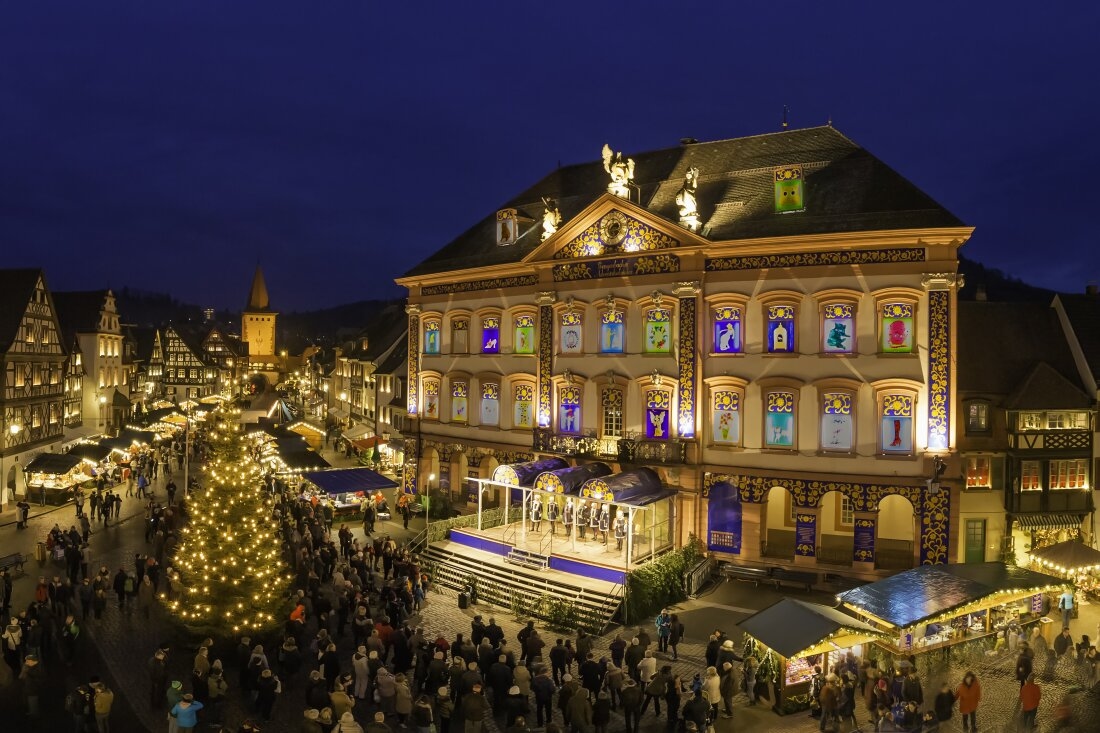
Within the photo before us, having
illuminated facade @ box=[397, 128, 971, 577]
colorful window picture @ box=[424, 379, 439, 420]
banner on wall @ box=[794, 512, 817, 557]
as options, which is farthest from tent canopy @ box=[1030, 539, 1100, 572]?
colorful window picture @ box=[424, 379, 439, 420]

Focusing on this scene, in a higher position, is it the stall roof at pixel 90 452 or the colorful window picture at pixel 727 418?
the colorful window picture at pixel 727 418

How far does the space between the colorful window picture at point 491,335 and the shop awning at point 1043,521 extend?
21.8 m

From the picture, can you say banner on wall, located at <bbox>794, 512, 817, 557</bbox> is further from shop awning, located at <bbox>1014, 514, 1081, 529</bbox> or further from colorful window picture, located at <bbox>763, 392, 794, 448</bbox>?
shop awning, located at <bbox>1014, 514, 1081, 529</bbox>

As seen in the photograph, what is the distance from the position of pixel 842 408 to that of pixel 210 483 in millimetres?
20049

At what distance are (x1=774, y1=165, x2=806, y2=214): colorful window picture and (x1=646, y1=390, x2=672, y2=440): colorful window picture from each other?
809 cm

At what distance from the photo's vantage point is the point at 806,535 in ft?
89.6

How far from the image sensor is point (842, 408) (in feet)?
89.1

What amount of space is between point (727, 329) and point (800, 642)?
1425 centimetres

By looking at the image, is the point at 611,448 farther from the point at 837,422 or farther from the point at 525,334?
the point at 837,422

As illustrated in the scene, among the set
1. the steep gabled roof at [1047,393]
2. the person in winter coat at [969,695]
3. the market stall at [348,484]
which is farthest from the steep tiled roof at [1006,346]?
the market stall at [348,484]

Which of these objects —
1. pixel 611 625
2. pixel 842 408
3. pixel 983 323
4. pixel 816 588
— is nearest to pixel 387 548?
pixel 611 625

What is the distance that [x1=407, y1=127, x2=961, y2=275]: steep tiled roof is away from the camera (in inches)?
1069

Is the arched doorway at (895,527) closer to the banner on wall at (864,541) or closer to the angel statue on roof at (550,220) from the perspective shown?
the banner on wall at (864,541)

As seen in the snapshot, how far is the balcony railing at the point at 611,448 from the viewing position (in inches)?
1136
